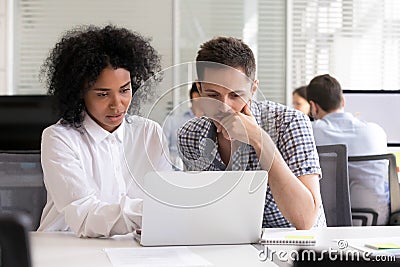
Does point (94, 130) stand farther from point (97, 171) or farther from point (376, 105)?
point (376, 105)

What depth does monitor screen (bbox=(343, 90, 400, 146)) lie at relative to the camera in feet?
12.7

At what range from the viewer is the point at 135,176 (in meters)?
1.81

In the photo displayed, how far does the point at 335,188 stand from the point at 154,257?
43.5 inches

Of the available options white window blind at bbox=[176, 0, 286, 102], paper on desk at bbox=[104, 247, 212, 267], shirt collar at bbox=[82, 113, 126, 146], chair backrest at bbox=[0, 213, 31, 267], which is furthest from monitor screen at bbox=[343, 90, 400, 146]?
chair backrest at bbox=[0, 213, 31, 267]

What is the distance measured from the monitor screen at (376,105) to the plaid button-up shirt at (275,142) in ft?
6.16

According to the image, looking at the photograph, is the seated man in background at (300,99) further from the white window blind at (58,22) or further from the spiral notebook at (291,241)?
the spiral notebook at (291,241)

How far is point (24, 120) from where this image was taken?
3.10 metres

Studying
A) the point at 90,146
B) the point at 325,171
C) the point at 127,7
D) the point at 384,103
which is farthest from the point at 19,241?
the point at 127,7

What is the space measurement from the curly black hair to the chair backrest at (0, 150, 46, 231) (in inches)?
8.5

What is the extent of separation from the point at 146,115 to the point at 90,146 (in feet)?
0.65

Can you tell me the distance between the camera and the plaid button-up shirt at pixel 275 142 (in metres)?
2.02

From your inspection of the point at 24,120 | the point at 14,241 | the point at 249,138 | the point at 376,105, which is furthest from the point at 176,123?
the point at 376,105

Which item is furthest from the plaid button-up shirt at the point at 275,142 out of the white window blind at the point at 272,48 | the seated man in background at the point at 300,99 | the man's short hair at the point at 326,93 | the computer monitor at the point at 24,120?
the white window blind at the point at 272,48

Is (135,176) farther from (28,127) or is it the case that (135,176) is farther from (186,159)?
(28,127)
